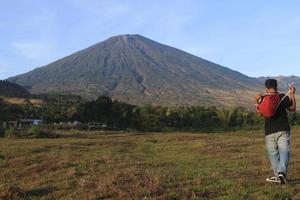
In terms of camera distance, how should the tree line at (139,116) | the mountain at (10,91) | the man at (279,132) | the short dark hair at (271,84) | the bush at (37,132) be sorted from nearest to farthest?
the man at (279,132)
the short dark hair at (271,84)
the bush at (37,132)
the tree line at (139,116)
the mountain at (10,91)

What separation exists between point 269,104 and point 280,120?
432mm

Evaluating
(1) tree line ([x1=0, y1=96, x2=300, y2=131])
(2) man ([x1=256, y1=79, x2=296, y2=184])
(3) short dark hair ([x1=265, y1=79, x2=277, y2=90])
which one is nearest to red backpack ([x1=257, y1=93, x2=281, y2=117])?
(2) man ([x1=256, y1=79, x2=296, y2=184])

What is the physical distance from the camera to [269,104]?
37.6 ft

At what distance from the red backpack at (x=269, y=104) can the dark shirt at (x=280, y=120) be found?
0.09m

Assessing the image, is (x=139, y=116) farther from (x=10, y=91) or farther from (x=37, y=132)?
(x=10, y=91)

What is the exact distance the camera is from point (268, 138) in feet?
38.2

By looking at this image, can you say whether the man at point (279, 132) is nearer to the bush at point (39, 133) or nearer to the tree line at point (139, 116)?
the bush at point (39, 133)

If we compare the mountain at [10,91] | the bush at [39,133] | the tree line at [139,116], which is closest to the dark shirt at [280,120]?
the bush at [39,133]

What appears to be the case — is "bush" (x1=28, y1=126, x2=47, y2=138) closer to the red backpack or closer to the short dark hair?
the short dark hair

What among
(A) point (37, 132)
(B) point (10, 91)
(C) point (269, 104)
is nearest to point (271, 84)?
(C) point (269, 104)

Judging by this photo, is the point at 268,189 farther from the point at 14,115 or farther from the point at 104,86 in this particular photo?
the point at 104,86

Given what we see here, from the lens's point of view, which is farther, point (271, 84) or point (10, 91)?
point (10, 91)

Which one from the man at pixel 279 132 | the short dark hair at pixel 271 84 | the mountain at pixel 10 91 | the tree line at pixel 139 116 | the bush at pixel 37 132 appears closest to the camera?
the man at pixel 279 132

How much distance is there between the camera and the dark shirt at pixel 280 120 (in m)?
11.5
